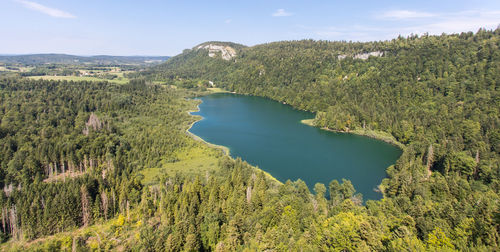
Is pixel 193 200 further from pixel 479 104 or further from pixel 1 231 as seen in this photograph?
pixel 479 104

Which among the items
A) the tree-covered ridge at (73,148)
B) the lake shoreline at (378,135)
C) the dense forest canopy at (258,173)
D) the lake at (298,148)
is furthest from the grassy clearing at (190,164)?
the lake shoreline at (378,135)

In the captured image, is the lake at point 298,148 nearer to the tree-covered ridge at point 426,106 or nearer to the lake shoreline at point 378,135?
the lake shoreline at point 378,135

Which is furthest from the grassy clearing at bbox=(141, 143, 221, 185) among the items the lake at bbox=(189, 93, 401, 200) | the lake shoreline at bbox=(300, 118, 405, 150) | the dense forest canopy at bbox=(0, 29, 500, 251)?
the lake shoreline at bbox=(300, 118, 405, 150)

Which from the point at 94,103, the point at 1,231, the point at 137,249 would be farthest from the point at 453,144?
the point at 94,103

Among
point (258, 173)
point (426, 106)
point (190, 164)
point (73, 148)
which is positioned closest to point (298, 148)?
point (190, 164)

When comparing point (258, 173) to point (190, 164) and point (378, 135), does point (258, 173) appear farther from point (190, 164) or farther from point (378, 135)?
point (378, 135)

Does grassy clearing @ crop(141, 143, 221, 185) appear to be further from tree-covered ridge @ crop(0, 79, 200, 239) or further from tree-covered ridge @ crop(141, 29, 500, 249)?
tree-covered ridge @ crop(141, 29, 500, 249)
